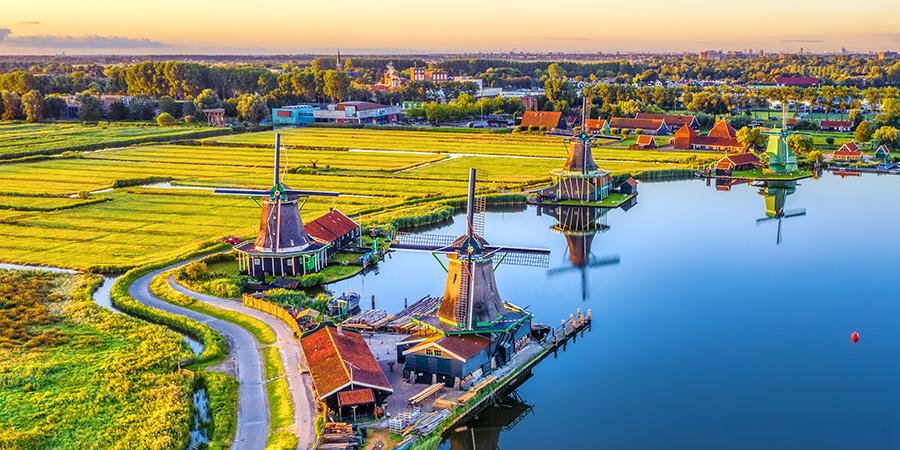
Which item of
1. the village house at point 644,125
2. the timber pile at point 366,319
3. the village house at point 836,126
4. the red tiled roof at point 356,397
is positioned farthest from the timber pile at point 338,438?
the village house at point 836,126

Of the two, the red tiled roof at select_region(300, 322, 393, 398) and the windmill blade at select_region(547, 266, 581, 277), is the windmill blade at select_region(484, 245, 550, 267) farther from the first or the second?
the windmill blade at select_region(547, 266, 581, 277)

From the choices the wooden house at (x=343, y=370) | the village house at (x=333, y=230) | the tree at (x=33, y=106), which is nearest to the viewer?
the wooden house at (x=343, y=370)

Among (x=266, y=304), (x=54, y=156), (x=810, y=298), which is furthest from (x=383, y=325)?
(x=54, y=156)

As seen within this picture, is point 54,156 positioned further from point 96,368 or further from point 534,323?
point 534,323

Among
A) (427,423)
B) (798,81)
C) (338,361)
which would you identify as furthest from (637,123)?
(798,81)

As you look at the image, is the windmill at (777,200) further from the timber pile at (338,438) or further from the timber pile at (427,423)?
the timber pile at (338,438)

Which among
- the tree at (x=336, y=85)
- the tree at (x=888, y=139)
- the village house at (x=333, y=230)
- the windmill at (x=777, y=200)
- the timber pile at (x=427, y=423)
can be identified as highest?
the tree at (x=336, y=85)

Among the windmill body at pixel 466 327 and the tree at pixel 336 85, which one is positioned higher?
the tree at pixel 336 85

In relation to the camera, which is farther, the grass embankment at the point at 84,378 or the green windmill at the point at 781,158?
the green windmill at the point at 781,158
